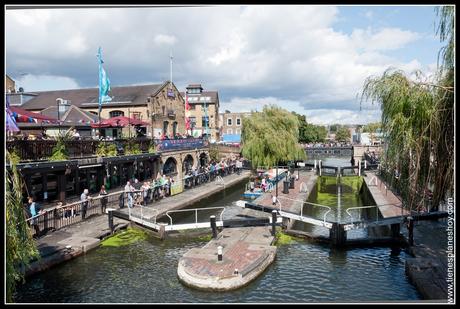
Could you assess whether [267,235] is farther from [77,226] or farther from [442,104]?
[442,104]

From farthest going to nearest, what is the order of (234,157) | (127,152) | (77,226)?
1. (234,157)
2. (127,152)
3. (77,226)

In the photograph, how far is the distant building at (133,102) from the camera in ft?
132

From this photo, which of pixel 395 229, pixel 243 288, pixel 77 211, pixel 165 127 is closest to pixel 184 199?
pixel 77 211

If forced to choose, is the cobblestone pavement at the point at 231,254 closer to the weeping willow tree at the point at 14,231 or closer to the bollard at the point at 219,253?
the bollard at the point at 219,253

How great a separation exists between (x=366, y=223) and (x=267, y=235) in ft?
13.7

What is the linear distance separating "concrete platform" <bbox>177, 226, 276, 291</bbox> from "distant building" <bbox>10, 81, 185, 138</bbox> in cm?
2477

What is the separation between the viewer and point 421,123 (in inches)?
348

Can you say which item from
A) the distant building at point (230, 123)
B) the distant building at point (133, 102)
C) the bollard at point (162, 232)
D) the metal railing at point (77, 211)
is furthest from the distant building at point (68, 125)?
the distant building at point (230, 123)

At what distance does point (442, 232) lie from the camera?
643 inches

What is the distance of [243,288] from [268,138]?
Answer: 22.4 metres

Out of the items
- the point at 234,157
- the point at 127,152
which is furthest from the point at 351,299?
the point at 234,157

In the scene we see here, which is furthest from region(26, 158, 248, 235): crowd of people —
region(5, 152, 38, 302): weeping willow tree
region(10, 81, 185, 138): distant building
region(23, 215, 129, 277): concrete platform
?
region(10, 81, 185, 138): distant building

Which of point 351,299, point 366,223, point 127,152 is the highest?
point 127,152

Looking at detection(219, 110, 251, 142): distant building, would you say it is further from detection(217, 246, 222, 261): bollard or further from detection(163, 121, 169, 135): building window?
detection(217, 246, 222, 261): bollard
